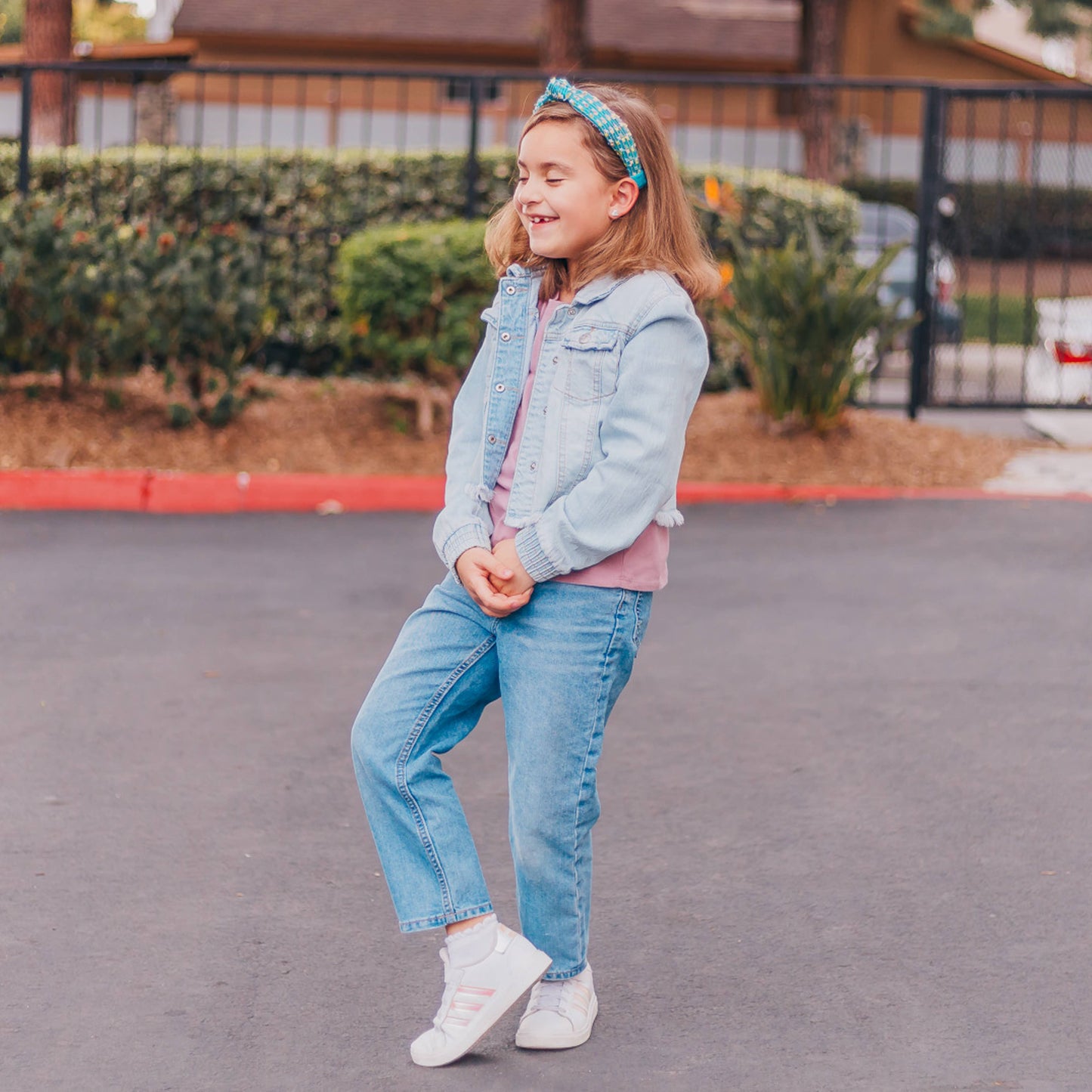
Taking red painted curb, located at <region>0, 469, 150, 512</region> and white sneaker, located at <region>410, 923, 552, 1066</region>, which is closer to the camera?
white sneaker, located at <region>410, 923, 552, 1066</region>

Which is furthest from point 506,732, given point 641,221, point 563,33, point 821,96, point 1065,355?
point 821,96

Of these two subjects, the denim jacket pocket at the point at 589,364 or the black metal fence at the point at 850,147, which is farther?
the black metal fence at the point at 850,147

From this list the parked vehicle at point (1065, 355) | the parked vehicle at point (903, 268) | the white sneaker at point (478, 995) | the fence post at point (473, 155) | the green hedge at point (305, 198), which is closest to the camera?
the white sneaker at point (478, 995)

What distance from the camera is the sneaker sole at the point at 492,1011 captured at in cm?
290

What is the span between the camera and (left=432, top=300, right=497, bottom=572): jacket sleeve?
2.88 m

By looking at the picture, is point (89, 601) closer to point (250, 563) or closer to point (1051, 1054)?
point (250, 563)

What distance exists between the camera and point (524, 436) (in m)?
2.88

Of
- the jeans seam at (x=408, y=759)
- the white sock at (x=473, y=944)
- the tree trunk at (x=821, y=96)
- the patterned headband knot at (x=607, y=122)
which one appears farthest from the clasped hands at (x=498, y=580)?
the tree trunk at (x=821, y=96)

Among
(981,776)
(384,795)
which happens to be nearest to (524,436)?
(384,795)

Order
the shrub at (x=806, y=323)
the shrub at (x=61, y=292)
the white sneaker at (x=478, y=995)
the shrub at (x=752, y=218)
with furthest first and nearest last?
the shrub at (x=752, y=218) → the shrub at (x=806, y=323) → the shrub at (x=61, y=292) → the white sneaker at (x=478, y=995)

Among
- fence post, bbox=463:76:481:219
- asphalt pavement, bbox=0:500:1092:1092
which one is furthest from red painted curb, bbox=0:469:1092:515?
fence post, bbox=463:76:481:219

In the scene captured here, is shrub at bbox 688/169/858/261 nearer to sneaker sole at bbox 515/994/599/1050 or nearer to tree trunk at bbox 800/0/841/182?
sneaker sole at bbox 515/994/599/1050

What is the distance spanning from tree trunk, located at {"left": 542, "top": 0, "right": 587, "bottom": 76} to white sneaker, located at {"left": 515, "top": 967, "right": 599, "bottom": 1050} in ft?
66.4

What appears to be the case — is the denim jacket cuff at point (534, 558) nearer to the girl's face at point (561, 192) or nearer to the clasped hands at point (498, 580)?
the clasped hands at point (498, 580)
